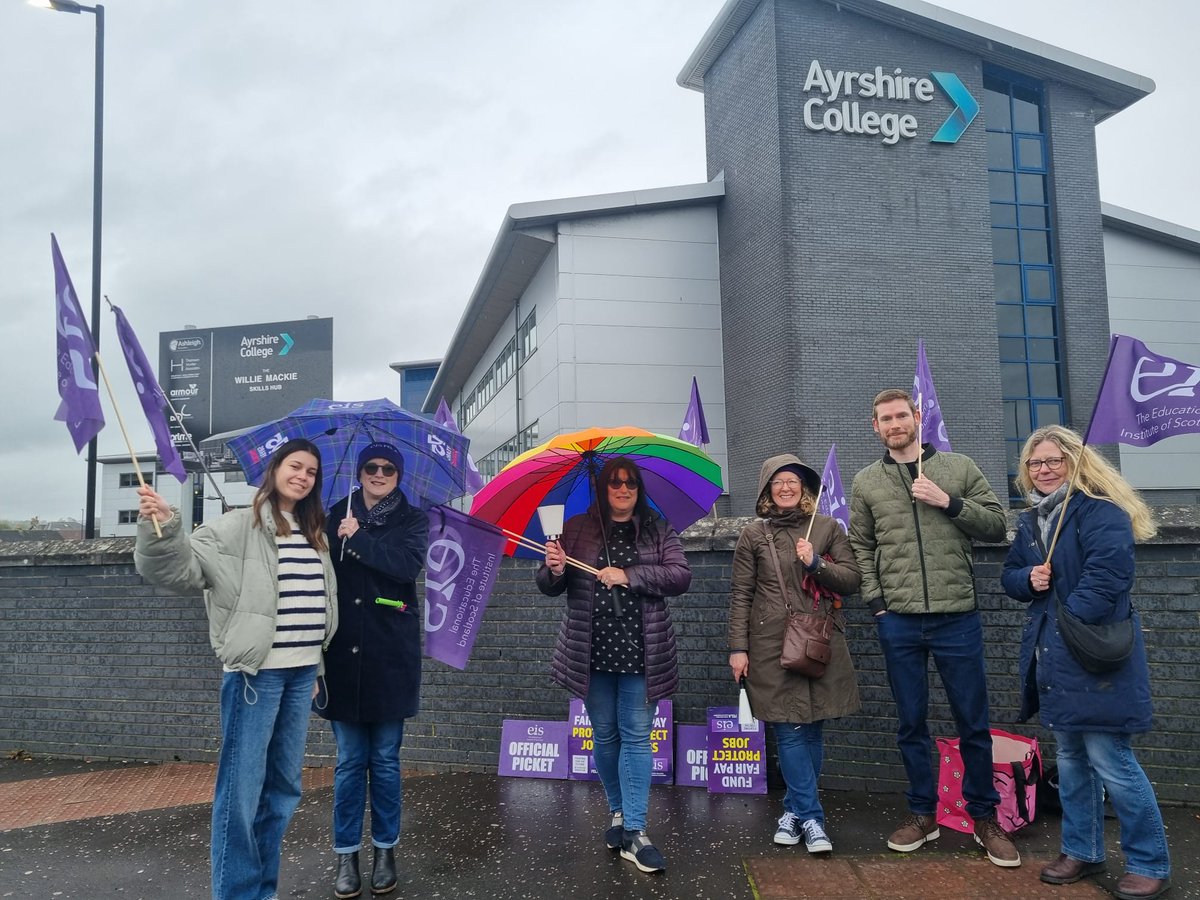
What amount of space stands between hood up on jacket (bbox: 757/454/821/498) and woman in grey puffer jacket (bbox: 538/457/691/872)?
0.58 m

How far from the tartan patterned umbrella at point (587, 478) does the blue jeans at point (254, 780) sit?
140cm

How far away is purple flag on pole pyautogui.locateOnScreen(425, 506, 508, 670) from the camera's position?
15.9ft

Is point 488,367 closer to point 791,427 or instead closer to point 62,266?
point 791,427

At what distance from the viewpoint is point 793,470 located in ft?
14.5

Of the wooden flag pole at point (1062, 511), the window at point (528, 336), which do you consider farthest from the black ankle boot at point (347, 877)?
the window at point (528, 336)

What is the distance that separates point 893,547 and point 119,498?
65851 millimetres

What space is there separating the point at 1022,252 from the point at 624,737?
69.0 feet

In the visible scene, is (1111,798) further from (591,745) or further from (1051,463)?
(591,745)

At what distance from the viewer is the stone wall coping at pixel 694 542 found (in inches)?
193

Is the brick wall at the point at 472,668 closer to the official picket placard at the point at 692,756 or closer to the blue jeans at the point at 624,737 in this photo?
the official picket placard at the point at 692,756

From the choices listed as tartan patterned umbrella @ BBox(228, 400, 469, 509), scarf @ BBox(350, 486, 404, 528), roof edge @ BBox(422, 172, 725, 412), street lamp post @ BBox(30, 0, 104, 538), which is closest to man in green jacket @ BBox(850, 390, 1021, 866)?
tartan patterned umbrella @ BBox(228, 400, 469, 509)

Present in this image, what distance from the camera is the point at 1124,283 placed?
2361 centimetres

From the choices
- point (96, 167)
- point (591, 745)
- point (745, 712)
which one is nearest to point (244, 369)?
point (96, 167)

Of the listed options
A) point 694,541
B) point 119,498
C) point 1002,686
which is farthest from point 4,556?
point 119,498
